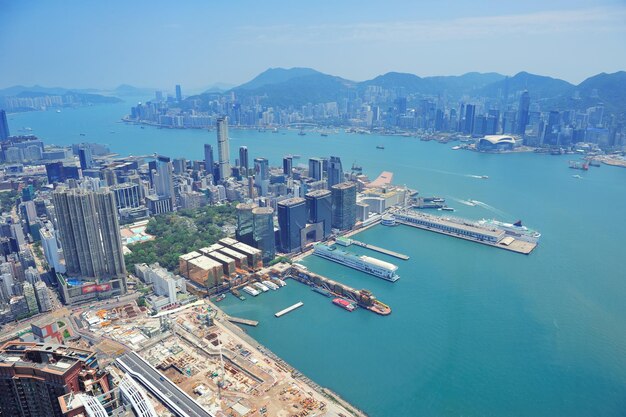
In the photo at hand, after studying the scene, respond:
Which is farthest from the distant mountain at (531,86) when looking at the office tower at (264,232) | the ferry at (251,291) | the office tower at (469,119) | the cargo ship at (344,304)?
the ferry at (251,291)

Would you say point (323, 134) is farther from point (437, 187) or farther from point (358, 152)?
point (437, 187)

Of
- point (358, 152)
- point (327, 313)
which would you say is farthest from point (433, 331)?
point (358, 152)

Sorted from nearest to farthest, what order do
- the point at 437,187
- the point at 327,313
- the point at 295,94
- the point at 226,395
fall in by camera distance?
the point at 226,395 < the point at 327,313 < the point at 437,187 < the point at 295,94

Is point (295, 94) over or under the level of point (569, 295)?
over

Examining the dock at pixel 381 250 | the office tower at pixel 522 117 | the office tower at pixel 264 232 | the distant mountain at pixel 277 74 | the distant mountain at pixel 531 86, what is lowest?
the dock at pixel 381 250

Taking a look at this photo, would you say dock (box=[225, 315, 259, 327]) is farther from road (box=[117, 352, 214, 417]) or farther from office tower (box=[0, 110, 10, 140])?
office tower (box=[0, 110, 10, 140])

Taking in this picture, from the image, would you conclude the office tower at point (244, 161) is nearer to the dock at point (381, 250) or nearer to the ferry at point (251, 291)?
the dock at point (381, 250)

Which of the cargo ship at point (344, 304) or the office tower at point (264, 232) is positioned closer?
the cargo ship at point (344, 304)
